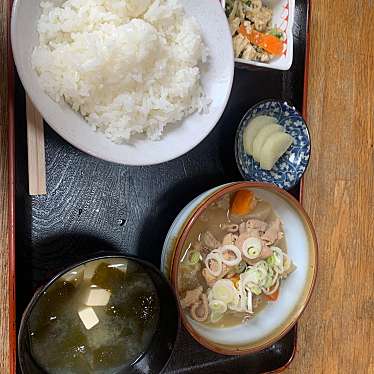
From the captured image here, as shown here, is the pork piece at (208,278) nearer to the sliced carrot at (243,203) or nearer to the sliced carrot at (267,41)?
the sliced carrot at (243,203)

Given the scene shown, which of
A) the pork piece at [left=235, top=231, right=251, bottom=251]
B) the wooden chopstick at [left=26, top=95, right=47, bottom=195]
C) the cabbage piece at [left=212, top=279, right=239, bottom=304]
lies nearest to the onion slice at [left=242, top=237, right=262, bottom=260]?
the pork piece at [left=235, top=231, right=251, bottom=251]

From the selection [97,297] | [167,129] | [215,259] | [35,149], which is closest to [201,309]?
[215,259]

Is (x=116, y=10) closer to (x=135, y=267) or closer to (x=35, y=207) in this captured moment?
(x=35, y=207)

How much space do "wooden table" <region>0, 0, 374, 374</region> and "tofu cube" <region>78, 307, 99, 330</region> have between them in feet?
2.81

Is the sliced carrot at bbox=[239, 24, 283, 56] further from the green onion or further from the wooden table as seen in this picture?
the green onion

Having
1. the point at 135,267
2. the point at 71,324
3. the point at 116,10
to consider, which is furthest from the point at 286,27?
the point at 71,324

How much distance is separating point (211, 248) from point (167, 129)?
42 cm

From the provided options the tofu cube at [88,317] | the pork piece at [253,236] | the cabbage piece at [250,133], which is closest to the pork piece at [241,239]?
the pork piece at [253,236]

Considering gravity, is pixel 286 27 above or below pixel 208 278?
above

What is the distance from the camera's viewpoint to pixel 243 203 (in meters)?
1.93

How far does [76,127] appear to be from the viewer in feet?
A: 5.42

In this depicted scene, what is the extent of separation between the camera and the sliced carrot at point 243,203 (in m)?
1.92

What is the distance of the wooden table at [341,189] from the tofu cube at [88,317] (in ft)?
2.81

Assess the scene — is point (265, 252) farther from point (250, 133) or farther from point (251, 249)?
point (250, 133)
